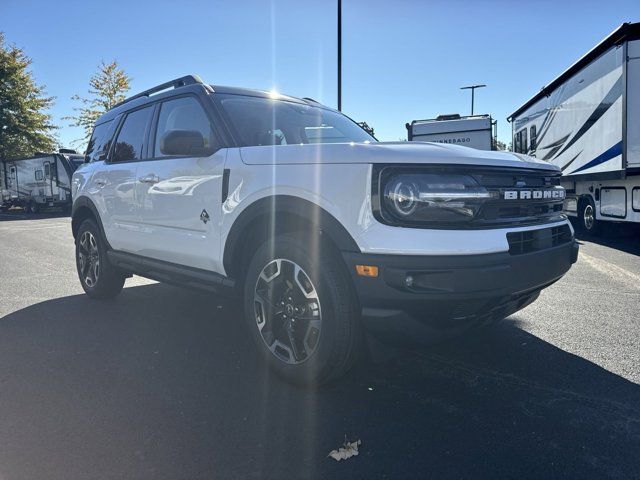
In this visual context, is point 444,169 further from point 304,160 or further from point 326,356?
point 326,356

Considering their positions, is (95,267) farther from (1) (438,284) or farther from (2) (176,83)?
(1) (438,284)

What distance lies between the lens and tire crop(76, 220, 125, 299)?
5.12 metres

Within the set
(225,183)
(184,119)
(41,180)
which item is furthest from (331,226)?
(41,180)

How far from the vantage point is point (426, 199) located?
253cm

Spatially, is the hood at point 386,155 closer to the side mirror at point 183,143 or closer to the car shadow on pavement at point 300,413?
the side mirror at point 183,143

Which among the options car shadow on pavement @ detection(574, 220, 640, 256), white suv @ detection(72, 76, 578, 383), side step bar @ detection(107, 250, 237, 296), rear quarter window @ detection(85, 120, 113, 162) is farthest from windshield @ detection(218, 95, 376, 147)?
car shadow on pavement @ detection(574, 220, 640, 256)

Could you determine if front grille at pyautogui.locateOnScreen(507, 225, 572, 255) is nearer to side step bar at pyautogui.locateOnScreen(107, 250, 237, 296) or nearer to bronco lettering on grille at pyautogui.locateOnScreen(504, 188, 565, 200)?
bronco lettering on grille at pyautogui.locateOnScreen(504, 188, 565, 200)

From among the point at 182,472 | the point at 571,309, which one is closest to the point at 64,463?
the point at 182,472

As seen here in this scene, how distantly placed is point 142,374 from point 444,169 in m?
2.27

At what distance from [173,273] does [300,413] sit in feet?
5.66

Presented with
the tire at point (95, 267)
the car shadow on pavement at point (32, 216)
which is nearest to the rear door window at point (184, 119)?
the tire at point (95, 267)

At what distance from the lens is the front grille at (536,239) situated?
2696mm

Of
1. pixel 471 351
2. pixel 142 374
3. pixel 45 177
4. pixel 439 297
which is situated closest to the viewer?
pixel 439 297

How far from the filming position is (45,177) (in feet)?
80.6
